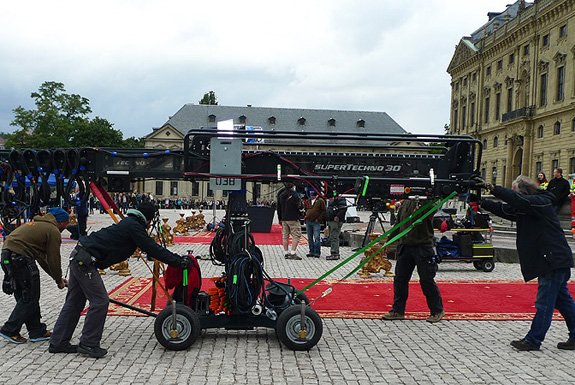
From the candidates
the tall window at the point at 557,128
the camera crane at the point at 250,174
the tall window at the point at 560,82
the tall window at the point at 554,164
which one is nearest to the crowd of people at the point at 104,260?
the camera crane at the point at 250,174

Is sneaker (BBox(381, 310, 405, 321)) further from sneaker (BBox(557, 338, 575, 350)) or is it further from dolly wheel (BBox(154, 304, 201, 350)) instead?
dolly wheel (BBox(154, 304, 201, 350))

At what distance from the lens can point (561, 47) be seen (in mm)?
50469

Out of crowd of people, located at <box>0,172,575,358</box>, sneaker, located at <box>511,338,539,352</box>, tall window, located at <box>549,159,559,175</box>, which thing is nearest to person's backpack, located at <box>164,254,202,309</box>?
crowd of people, located at <box>0,172,575,358</box>

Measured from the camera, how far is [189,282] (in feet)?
21.2

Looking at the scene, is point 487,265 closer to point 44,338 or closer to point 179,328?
point 179,328

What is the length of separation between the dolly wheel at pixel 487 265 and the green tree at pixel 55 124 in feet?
185

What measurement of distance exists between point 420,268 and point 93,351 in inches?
179

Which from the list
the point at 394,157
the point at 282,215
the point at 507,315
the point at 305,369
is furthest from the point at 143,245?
the point at 282,215

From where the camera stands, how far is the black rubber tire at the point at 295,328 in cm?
580

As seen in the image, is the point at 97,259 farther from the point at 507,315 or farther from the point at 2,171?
the point at 507,315

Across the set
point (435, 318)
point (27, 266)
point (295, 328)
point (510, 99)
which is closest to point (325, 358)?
point (295, 328)

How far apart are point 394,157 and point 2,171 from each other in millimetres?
5013

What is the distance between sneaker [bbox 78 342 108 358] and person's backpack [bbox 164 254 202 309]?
121 centimetres

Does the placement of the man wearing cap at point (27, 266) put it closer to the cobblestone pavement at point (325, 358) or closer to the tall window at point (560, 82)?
the cobblestone pavement at point (325, 358)
